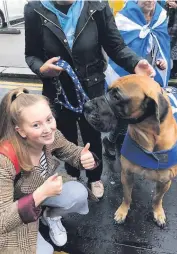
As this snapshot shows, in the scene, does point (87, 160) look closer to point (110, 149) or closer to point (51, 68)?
point (51, 68)

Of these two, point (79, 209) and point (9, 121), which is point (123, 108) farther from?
point (79, 209)

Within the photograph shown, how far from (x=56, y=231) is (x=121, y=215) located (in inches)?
24.1

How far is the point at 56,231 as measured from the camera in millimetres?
2703

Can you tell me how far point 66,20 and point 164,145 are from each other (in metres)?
1.15

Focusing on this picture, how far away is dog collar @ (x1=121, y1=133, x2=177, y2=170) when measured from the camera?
2.47 metres

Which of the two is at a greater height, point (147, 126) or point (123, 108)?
point (123, 108)

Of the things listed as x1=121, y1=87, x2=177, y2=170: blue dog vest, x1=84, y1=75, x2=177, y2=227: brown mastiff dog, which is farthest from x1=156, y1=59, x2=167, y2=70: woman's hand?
x1=84, y1=75, x2=177, y2=227: brown mastiff dog

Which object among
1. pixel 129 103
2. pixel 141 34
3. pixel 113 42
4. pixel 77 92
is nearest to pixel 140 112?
pixel 129 103

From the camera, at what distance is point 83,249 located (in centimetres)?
270

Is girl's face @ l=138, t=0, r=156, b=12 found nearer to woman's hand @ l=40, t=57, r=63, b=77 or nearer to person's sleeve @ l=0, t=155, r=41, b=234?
woman's hand @ l=40, t=57, r=63, b=77

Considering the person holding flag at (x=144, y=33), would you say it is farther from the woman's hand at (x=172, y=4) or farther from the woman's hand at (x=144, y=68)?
the woman's hand at (x=172, y=4)

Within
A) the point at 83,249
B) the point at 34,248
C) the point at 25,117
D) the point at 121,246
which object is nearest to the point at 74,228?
the point at 83,249

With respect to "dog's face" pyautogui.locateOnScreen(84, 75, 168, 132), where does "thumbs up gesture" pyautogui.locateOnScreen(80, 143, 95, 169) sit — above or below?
below

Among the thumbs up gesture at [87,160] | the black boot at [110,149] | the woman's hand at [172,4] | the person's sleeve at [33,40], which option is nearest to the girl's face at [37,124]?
the thumbs up gesture at [87,160]
